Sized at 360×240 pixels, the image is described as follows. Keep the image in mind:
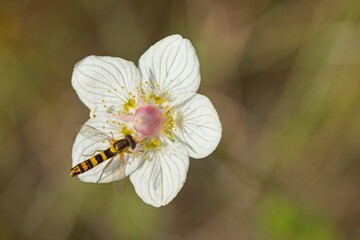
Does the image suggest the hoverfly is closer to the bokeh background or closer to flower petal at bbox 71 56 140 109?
flower petal at bbox 71 56 140 109

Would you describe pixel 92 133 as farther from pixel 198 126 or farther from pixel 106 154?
pixel 198 126

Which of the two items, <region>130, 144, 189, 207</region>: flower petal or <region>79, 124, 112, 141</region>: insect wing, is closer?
<region>130, 144, 189, 207</region>: flower petal

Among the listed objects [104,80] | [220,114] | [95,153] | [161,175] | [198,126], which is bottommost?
[220,114]

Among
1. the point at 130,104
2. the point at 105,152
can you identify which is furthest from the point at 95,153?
the point at 130,104

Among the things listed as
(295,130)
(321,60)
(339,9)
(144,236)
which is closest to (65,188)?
(144,236)

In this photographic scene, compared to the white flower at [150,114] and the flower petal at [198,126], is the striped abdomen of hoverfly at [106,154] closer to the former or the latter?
the white flower at [150,114]

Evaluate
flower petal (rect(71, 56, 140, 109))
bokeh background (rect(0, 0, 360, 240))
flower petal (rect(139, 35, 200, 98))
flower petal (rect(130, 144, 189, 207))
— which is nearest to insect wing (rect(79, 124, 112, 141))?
flower petal (rect(71, 56, 140, 109))
